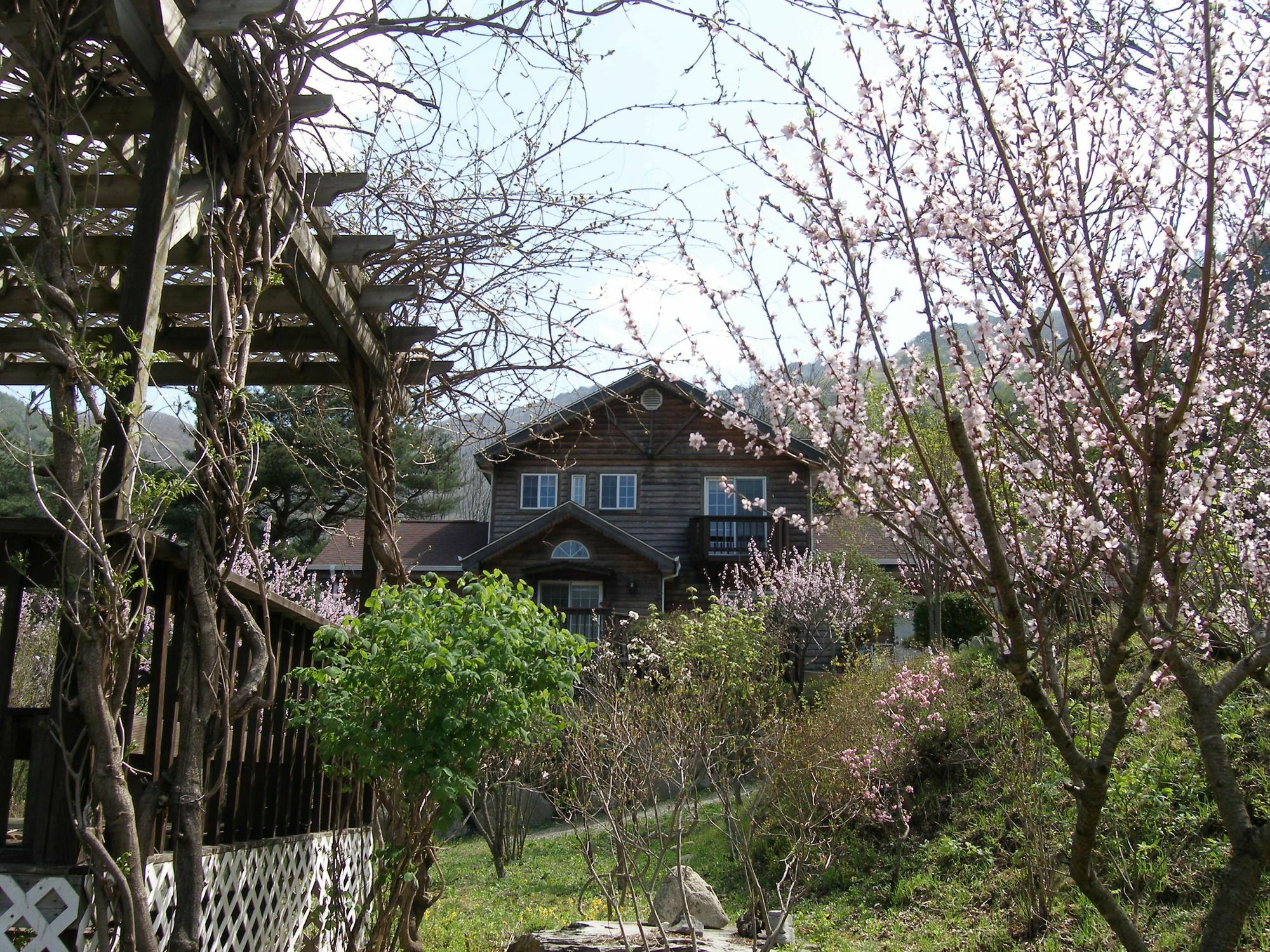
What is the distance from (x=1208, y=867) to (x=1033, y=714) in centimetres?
192

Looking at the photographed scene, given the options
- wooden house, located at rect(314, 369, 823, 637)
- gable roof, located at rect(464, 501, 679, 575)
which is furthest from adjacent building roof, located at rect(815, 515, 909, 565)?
gable roof, located at rect(464, 501, 679, 575)

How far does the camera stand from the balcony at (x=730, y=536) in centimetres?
2023

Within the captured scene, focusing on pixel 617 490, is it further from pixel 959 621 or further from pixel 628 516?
pixel 959 621

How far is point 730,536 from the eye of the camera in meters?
20.6

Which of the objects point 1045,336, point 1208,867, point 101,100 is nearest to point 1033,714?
point 1208,867

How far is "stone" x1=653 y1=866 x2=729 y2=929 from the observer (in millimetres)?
7422

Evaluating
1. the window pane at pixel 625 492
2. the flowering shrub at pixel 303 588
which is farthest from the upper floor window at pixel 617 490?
the flowering shrub at pixel 303 588

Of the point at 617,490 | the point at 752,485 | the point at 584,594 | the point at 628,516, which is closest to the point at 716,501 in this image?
the point at 752,485

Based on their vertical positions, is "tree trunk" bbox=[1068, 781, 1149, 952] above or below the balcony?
below

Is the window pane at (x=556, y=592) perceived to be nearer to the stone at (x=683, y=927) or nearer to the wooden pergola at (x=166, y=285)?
the stone at (x=683, y=927)

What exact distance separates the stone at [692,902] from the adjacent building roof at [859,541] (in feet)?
44.2

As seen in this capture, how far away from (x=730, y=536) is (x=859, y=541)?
11.8 feet

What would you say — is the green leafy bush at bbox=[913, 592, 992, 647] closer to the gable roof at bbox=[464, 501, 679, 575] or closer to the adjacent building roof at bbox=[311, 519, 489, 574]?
the gable roof at bbox=[464, 501, 679, 575]

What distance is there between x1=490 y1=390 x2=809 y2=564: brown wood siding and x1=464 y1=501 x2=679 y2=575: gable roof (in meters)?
1.24
